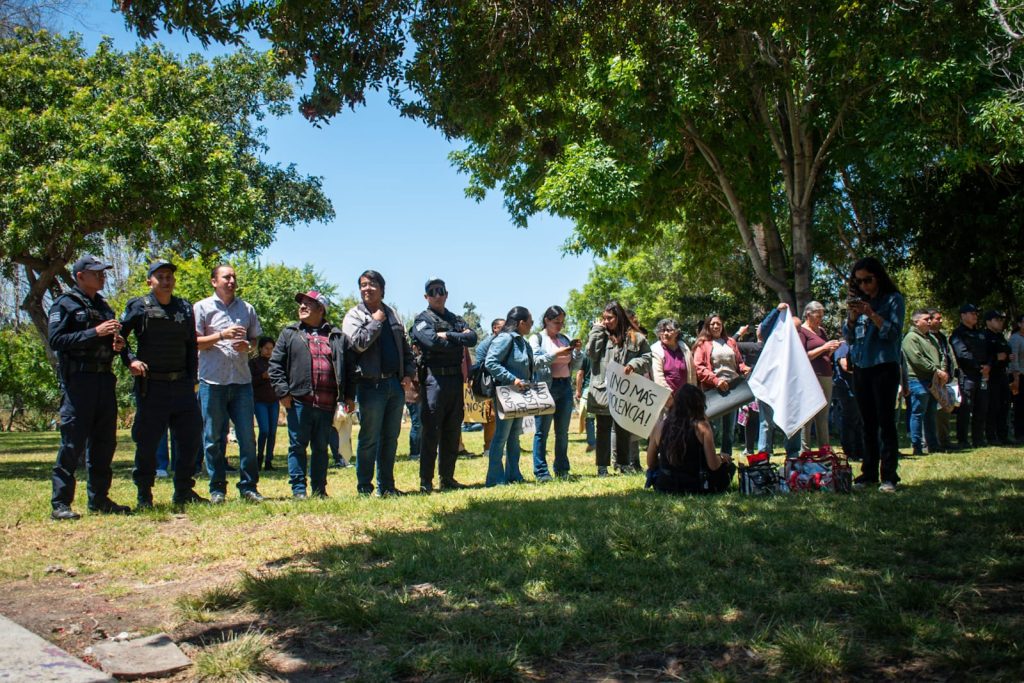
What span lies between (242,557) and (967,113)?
1311cm

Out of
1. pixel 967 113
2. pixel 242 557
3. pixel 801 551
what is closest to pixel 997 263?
pixel 967 113

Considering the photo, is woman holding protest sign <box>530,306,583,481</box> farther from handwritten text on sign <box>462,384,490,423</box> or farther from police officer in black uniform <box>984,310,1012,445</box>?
police officer in black uniform <box>984,310,1012,445</box>

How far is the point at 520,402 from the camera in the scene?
9.97 metres

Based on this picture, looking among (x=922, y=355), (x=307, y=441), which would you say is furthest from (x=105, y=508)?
(x=922, y=355)

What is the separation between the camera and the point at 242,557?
6008 millimetres

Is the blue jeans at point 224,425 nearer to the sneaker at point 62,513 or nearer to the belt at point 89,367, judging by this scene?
the belt at point 89,367

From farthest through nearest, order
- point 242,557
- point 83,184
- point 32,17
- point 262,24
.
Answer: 1. point 32,17
2. point 83,184
3. point 262,24
4. point 242,557

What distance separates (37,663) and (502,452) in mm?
6724

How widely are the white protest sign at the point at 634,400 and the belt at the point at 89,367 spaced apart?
17.9 ft

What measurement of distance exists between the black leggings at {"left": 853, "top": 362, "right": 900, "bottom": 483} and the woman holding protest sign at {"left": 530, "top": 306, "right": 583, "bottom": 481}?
3.61 m

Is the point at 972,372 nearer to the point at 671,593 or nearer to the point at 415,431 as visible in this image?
the point at 415,431

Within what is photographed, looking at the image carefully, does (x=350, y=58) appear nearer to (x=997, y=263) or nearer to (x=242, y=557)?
(x=242, y=557)

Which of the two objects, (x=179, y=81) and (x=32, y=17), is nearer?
(x=32, y=17)

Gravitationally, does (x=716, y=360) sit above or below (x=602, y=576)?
above
